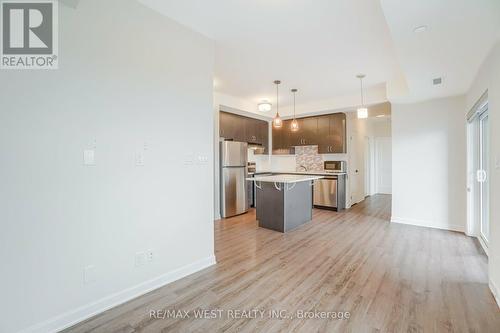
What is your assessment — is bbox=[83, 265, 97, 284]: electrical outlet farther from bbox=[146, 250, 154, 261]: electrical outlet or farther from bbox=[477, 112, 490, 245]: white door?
bbox=[477, 112, 490, 245]: white door

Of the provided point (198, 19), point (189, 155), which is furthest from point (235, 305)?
point (198, 19)

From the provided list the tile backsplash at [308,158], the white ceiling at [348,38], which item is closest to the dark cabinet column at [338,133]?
the tile backsplash at [308,158]

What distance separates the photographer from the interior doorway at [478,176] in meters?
3.41

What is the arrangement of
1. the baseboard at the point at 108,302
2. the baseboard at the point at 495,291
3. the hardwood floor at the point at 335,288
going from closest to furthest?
the baseboard at the point at 108,302 → the hardwood floor at the point at 335,288 → the baseboard at the point at 495,291

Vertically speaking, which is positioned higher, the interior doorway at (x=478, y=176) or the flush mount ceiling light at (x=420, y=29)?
the flush mount ceiling light at (x=420, y=29)

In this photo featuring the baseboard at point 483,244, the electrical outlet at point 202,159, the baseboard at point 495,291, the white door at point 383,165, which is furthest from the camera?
the white door at point 383,165

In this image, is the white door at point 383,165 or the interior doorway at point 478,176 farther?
the white door at point 383,165

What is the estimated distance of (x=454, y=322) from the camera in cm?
179

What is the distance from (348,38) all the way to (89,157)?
2.96m

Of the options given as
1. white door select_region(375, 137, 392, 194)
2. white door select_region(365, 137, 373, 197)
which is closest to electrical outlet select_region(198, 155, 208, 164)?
white door select_region(365, 137, 373, 197)

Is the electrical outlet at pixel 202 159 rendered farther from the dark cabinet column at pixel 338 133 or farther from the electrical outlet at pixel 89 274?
the dark cabinet column at pixel 338 133

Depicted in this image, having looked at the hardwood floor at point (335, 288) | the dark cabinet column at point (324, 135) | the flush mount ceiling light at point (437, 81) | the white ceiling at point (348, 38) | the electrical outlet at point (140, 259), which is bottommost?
the hardwood floor at point (335, 288)

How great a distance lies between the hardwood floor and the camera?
1.78 meters

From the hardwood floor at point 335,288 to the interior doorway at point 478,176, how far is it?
0.25 m
